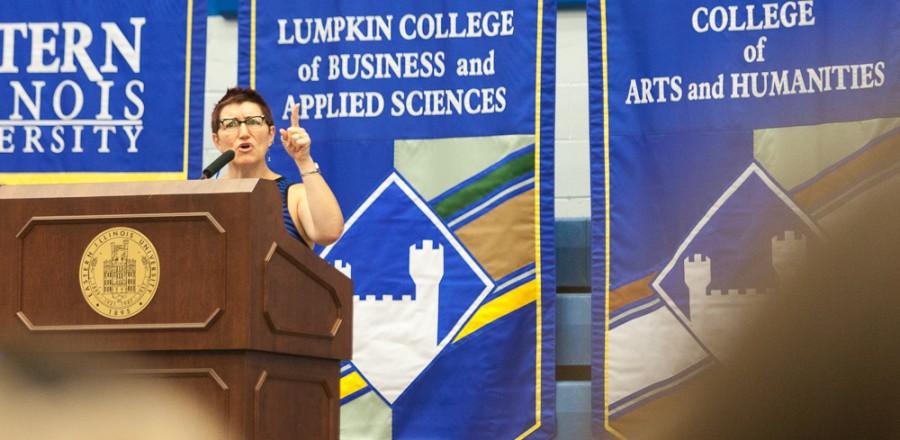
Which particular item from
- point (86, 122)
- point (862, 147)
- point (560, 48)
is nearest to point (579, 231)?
point (560, 48)

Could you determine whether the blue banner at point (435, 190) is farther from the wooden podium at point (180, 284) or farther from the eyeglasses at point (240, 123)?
the wooden podium at point (180, 284)

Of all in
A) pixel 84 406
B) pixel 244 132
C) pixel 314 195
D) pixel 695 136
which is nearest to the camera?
pixel 84 406

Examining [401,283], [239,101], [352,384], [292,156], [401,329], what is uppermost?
[239,101]

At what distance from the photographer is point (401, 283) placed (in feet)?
13.3

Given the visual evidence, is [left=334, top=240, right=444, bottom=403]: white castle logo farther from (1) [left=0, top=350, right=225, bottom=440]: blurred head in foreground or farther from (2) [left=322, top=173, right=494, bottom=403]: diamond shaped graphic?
(1) [left=0, top=350, right=225, bottom=440]: blurred head in foreground

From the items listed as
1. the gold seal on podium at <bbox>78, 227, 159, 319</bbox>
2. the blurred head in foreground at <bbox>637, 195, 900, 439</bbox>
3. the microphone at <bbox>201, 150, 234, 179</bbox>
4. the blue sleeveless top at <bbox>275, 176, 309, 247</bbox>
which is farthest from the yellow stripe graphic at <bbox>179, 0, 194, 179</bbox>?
the blurred head in foreground at <bbox>637, 195, 900, 439</bbox>

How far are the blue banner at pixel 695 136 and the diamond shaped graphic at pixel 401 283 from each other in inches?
19.7

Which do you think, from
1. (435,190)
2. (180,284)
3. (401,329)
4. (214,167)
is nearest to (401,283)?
(401,329)

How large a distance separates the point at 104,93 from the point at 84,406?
8.67ft

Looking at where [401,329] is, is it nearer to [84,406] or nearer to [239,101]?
[239,101]

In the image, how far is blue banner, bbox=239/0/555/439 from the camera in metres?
3.99

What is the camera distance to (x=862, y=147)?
150 inches

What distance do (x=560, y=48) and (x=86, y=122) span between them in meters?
1.81

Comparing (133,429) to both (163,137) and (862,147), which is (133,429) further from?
(862,147)
